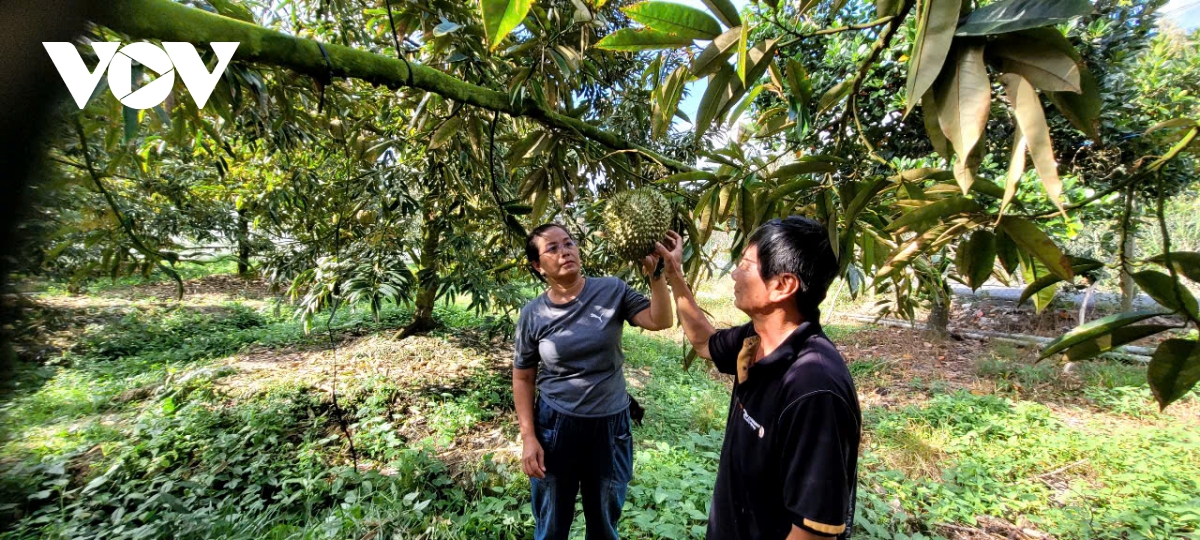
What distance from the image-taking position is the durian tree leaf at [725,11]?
676mm

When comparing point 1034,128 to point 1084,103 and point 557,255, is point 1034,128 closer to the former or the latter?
point 1084,103

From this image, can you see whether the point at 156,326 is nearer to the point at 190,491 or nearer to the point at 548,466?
the point at 190,491

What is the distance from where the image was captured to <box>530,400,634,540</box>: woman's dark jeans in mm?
1497

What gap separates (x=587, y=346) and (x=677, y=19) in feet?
3.32

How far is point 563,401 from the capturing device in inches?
59.2

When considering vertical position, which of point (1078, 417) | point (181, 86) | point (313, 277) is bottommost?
point (1078, 417)

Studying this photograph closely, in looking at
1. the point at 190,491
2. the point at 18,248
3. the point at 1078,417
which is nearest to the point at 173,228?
the point at 190,491

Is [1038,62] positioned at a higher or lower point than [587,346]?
higher

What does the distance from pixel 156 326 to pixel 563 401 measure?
6068 mm

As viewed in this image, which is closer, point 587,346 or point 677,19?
point 677,19

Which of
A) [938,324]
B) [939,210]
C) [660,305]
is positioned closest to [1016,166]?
[939,210]

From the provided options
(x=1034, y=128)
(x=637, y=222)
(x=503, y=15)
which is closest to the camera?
(x=1034, y=128)

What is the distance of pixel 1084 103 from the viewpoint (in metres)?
0.51

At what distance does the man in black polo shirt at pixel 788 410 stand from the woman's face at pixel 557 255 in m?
0.62
